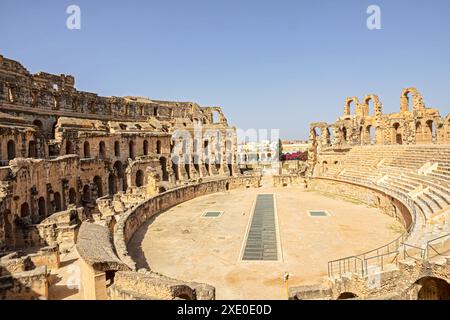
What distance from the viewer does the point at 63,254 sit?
14.3 metres

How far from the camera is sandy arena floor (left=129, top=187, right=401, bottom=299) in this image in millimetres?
11109

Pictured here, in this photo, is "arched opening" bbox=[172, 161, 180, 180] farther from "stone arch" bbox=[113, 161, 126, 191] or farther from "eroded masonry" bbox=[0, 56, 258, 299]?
"stone arch" bbox=[113, 161, 126, 191]

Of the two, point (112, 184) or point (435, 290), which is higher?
point (112, 184)

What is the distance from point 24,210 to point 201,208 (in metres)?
10.6

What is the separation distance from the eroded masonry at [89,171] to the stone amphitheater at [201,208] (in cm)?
9

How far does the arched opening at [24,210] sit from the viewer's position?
60.6 ft

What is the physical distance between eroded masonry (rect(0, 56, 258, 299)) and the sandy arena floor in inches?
63.0

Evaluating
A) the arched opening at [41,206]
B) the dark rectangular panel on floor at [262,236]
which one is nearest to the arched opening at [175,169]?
the dark rectangular panel on floor at [262,236]

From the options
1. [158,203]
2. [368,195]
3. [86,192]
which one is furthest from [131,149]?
[368,195]

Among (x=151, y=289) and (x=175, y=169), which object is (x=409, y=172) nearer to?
(x=151, y=289)

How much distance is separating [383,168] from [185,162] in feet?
67.3

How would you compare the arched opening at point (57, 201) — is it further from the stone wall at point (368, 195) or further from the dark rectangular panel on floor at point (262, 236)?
the stone wall at point (368, 195)

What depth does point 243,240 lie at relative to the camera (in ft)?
50.3

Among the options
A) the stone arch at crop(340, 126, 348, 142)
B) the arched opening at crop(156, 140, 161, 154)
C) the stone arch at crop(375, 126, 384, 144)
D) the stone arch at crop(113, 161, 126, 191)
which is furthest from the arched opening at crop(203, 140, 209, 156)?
the stone arch at crop(375, 126, 384, 144)
